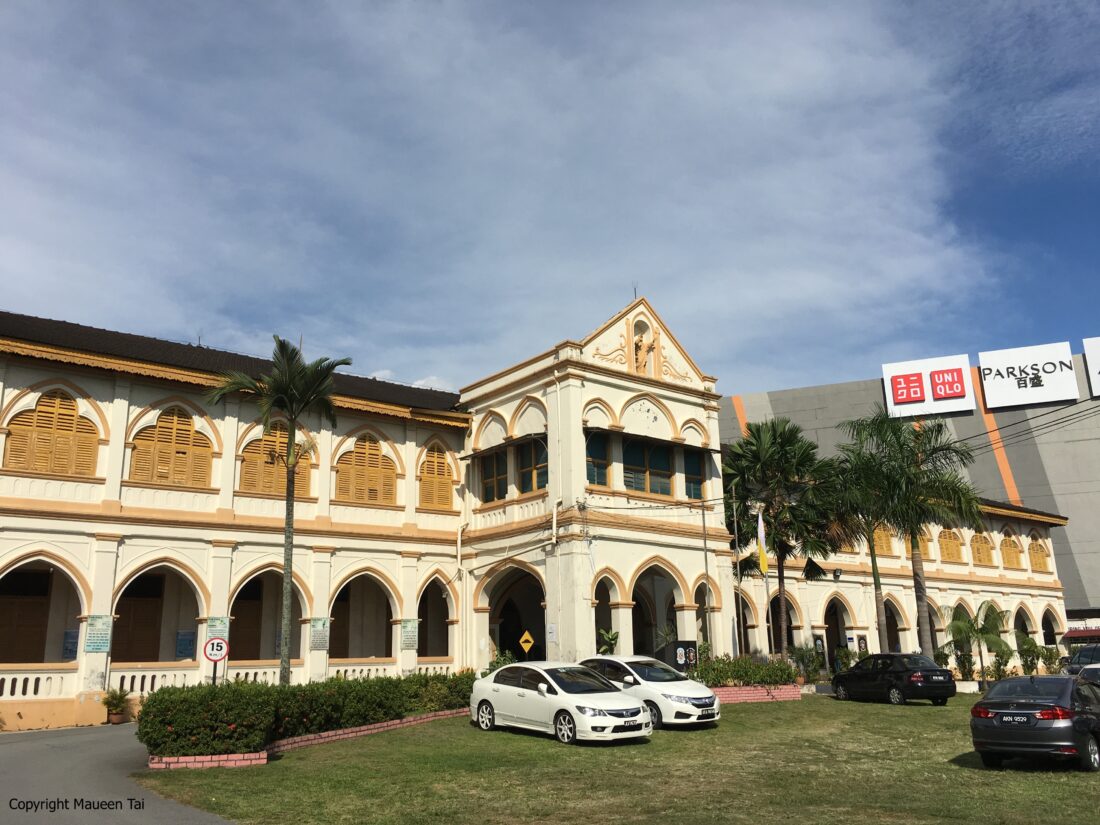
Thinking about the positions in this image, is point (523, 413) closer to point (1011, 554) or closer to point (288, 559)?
point (288, 559)

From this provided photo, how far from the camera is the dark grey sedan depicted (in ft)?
44.6

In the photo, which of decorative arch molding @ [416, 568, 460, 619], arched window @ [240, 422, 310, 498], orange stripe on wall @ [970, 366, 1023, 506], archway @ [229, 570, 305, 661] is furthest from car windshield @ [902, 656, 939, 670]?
orange stripe on wall @ [970, 366, 1023, 506]

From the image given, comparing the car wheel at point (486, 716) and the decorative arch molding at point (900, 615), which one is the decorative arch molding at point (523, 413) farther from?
the decorative arch molding at point (900, 615)

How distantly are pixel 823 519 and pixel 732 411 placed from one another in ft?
150

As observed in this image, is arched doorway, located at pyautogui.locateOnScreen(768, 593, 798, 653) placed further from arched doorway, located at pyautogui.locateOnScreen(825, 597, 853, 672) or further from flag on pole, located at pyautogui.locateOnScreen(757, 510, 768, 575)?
flag on pole, located at pyautogui.locateOnScreen(757, 510, 768, 575)

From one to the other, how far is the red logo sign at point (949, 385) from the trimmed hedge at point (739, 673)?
162 ft

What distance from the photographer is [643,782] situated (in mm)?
13211

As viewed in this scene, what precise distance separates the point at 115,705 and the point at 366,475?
952 centimetres

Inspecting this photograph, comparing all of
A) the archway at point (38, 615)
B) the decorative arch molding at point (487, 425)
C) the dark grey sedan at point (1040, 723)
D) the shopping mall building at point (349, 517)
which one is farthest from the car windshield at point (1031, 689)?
the archway at point (38, 615)

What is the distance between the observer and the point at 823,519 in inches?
1205

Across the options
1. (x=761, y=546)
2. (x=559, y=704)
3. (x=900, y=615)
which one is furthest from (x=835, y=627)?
(x=559, y=704)

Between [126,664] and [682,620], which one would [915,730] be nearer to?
[682,620]

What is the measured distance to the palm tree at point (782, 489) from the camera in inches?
1178

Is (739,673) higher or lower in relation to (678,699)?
higher
